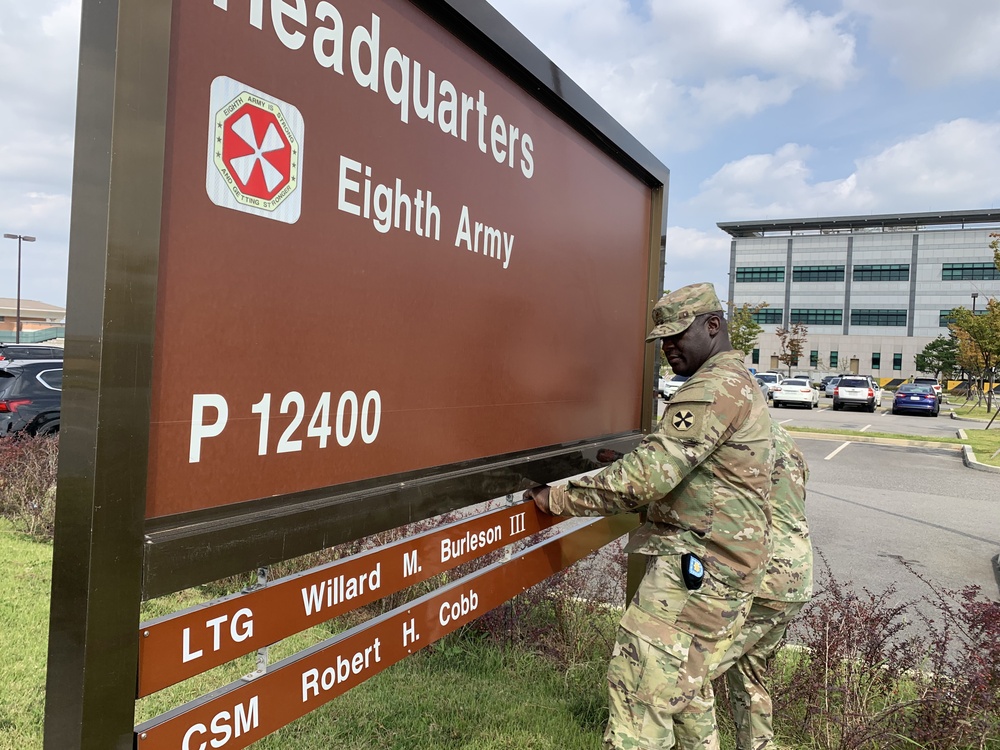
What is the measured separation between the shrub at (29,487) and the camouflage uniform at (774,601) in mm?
5283

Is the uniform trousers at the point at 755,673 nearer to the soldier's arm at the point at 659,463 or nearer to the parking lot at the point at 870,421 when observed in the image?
the soldier's arm at the point at 659,463

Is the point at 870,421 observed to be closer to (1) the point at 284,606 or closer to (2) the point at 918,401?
(2) the point at 918,401

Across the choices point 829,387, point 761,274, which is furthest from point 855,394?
point 761,274

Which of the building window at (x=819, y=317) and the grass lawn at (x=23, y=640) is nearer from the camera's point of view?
the grass lawn at (x=23, y=640)

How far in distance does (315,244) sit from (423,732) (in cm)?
235

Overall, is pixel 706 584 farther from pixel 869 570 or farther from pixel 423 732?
pixel 869 570

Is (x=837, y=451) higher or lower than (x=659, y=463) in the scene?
Answer: lower

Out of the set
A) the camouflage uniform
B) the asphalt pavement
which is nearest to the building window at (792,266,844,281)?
the asphalt pavement

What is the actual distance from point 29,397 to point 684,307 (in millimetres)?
9978

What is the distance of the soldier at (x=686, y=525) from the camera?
225 cm

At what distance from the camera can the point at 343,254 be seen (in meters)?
1.46

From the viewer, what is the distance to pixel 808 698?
123 inches

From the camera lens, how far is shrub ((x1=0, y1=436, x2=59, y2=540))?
577 centimetres

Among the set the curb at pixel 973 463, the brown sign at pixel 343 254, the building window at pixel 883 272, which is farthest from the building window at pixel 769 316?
the brown sign at pixel 343 254
